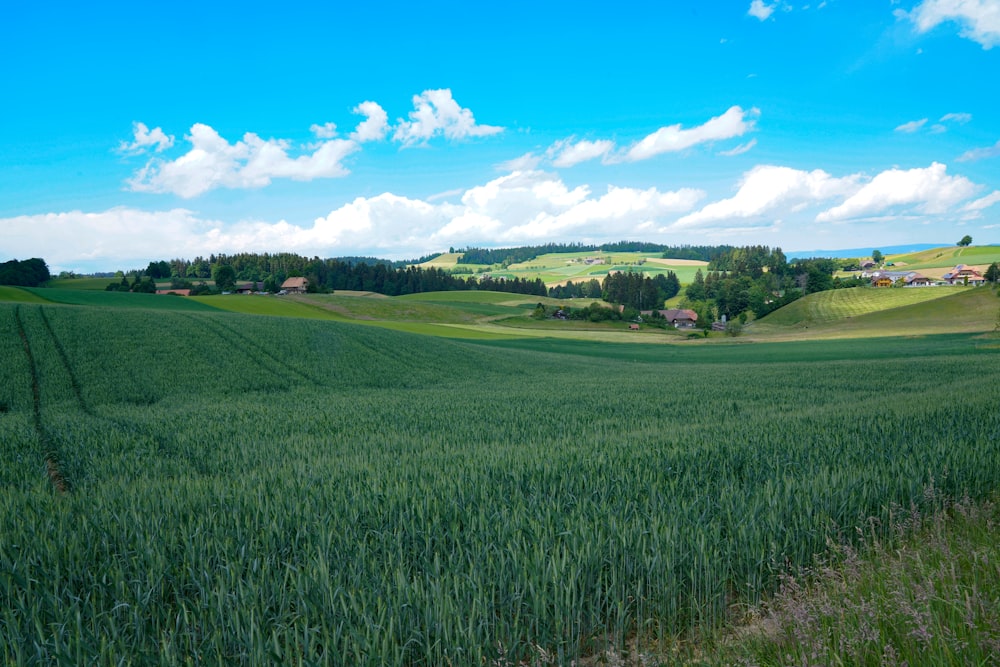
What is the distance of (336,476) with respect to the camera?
7.70 meters

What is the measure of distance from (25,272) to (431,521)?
12185cm

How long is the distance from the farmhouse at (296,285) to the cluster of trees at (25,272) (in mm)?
44413

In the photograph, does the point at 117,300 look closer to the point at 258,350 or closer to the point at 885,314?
the point at 258,350

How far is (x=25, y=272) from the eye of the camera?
310 ft

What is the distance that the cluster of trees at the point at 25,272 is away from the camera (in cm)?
8988

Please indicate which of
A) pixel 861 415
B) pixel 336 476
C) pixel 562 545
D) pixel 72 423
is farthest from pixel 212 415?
pixel 861 415

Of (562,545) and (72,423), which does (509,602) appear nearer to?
(562,545)

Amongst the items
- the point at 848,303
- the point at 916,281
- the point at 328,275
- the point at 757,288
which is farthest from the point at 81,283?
the point at 916,281

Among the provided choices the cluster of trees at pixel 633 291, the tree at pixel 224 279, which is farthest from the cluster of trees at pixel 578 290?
the tree at pixel 224 279

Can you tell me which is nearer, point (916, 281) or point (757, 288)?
point (757, 288)

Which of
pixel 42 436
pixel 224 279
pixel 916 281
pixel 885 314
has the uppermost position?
pixel 224 279

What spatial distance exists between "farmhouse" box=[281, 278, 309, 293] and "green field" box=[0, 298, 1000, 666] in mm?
119069

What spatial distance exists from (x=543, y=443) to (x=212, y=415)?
1071 centimetres

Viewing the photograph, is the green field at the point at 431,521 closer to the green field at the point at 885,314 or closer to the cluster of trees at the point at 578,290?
the green field at the point at 885,314
